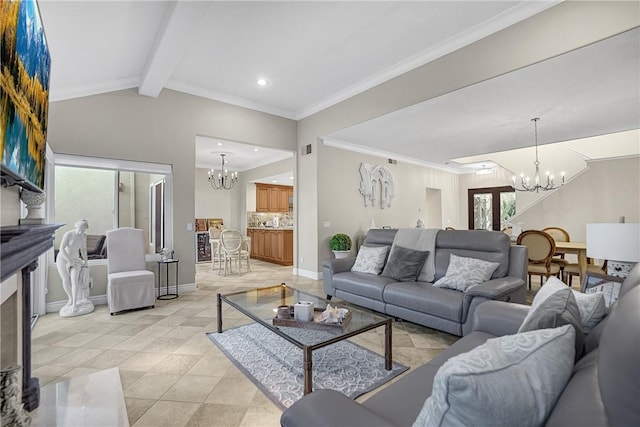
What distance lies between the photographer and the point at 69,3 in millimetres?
2271

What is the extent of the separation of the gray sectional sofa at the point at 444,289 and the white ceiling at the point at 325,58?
6.11 ft

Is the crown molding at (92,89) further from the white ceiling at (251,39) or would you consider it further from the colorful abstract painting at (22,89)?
the colorful abstract painting at (22,89)

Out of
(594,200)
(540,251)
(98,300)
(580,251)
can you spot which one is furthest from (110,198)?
(594,200)

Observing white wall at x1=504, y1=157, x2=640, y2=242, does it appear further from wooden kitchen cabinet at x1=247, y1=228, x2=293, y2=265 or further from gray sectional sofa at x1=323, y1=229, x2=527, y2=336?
wooden kitchen cabinet at x1=247, y1=228, x2=293, y2=265

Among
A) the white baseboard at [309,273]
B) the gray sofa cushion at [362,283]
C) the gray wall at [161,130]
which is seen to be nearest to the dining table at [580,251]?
the gray sofa cushion at [362,283]

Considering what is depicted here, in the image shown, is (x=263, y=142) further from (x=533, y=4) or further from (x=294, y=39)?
(x=533, y=4)

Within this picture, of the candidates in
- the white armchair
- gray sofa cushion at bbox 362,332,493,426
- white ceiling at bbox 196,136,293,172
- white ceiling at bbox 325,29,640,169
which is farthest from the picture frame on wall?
white ceiling at bbox 196,136,293,172

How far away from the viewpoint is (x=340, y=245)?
550 centimetres

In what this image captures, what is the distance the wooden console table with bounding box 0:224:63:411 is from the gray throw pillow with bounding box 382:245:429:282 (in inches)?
119

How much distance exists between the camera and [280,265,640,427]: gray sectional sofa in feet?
1.68

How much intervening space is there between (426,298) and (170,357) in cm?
232

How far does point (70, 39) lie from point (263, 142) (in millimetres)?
3020

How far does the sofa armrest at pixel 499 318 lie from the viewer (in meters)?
1.75

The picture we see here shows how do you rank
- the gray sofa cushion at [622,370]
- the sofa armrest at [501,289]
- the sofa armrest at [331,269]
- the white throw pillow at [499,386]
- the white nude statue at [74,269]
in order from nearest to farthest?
the gray sofa cushion at [622,370], the white throw pillow at [499,386], the sofa armrest at [501,289], the white nude statue at [74,269], the sofa armrest at [331,269]
